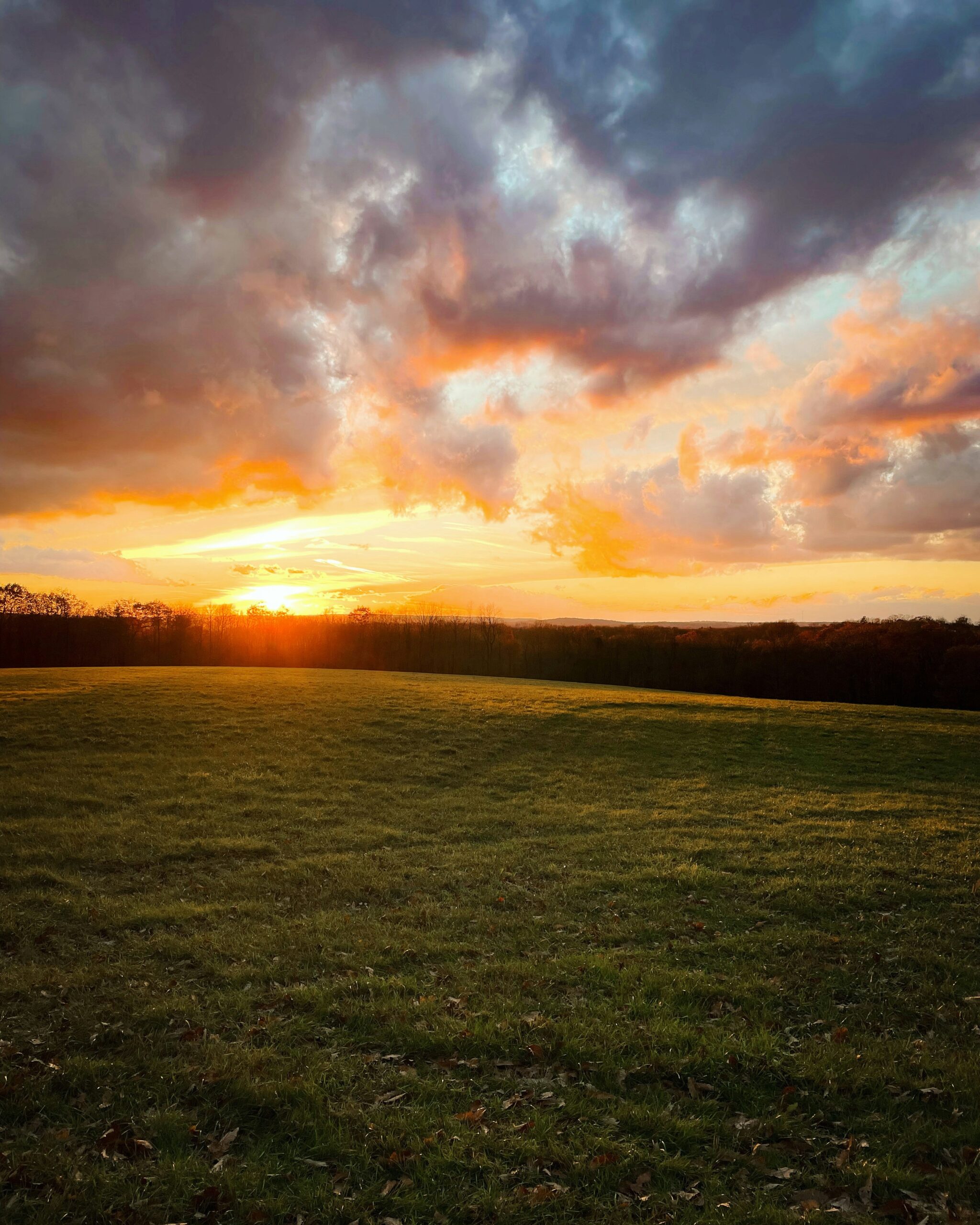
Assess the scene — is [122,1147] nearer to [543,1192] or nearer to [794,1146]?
[543,1192]

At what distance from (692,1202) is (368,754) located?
20645 mm

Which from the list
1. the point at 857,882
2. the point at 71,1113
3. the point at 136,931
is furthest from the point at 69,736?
the point at 857,882

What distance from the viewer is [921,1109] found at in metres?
7.34

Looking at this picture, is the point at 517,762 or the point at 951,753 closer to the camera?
the point at 517,762

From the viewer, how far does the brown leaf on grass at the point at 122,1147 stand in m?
6.62

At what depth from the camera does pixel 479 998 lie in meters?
9.55

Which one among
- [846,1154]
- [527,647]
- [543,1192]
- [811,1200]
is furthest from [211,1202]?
[527,647]

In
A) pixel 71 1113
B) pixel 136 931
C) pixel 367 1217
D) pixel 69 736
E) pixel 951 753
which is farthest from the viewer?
pixel 951 753

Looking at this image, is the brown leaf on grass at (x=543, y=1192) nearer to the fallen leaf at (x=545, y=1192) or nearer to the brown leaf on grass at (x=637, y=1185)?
the fallen leaf at (x=545, y=1192)

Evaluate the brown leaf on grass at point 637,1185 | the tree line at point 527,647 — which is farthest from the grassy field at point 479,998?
the tree line at point 527,647

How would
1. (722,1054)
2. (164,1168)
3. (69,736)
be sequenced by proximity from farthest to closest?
(69,736)
(722,1054)
(164,1168)

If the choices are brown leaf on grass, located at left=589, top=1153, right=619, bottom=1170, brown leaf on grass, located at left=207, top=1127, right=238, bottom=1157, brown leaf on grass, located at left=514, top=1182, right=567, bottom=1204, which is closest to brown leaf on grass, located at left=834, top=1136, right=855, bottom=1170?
brown leaf on grass, located at left=589, top=1153, right=619, bottom=1170

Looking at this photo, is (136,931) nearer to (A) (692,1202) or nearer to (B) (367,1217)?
(B) (367,1217)

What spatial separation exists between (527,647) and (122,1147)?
78069mm
